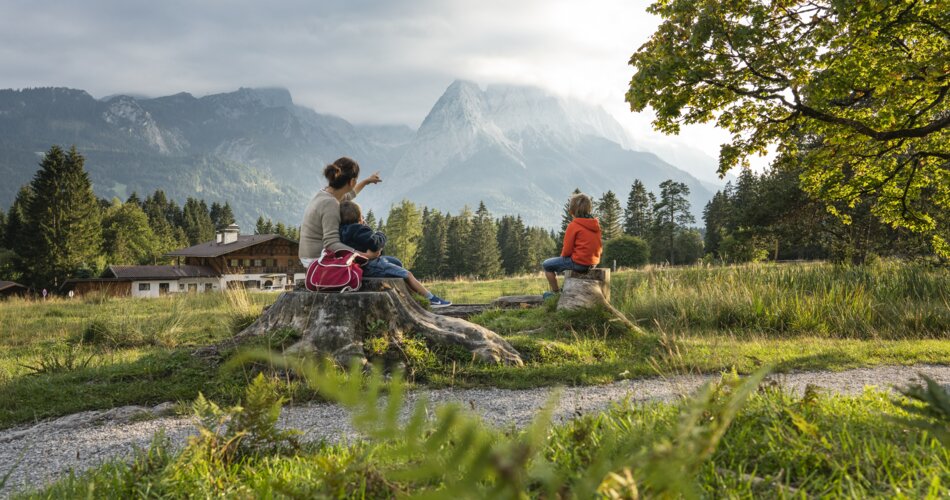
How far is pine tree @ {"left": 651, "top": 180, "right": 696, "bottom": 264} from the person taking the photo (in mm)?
78188

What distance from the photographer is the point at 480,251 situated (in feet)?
284

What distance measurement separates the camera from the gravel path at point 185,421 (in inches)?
130

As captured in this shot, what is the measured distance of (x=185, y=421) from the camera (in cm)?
421

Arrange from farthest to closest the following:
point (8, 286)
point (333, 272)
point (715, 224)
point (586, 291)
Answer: point (715, 224) < point (8, 286) < point (586, 291) < point (333, 272)

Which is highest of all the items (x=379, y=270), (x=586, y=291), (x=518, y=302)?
(x=379, y=270)

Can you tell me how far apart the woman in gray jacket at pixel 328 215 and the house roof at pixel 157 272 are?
66.3m

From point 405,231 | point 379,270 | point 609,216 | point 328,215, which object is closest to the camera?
point 328,215

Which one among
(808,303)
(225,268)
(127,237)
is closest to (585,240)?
(808,303)

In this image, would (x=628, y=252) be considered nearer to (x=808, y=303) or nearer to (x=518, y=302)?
(x=518, y=302)

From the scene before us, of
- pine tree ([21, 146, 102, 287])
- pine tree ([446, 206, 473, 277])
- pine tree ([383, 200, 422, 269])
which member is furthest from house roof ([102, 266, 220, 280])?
pine tree ([446, 206, 473, 277])

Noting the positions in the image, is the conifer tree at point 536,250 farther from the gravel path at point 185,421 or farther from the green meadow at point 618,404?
the gravel path at point 185,421

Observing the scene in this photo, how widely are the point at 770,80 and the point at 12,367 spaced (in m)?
13.8

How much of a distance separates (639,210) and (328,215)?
87.8 metres

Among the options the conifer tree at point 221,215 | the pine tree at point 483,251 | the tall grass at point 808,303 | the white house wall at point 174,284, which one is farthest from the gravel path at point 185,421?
the conifer tree at point 221,215
